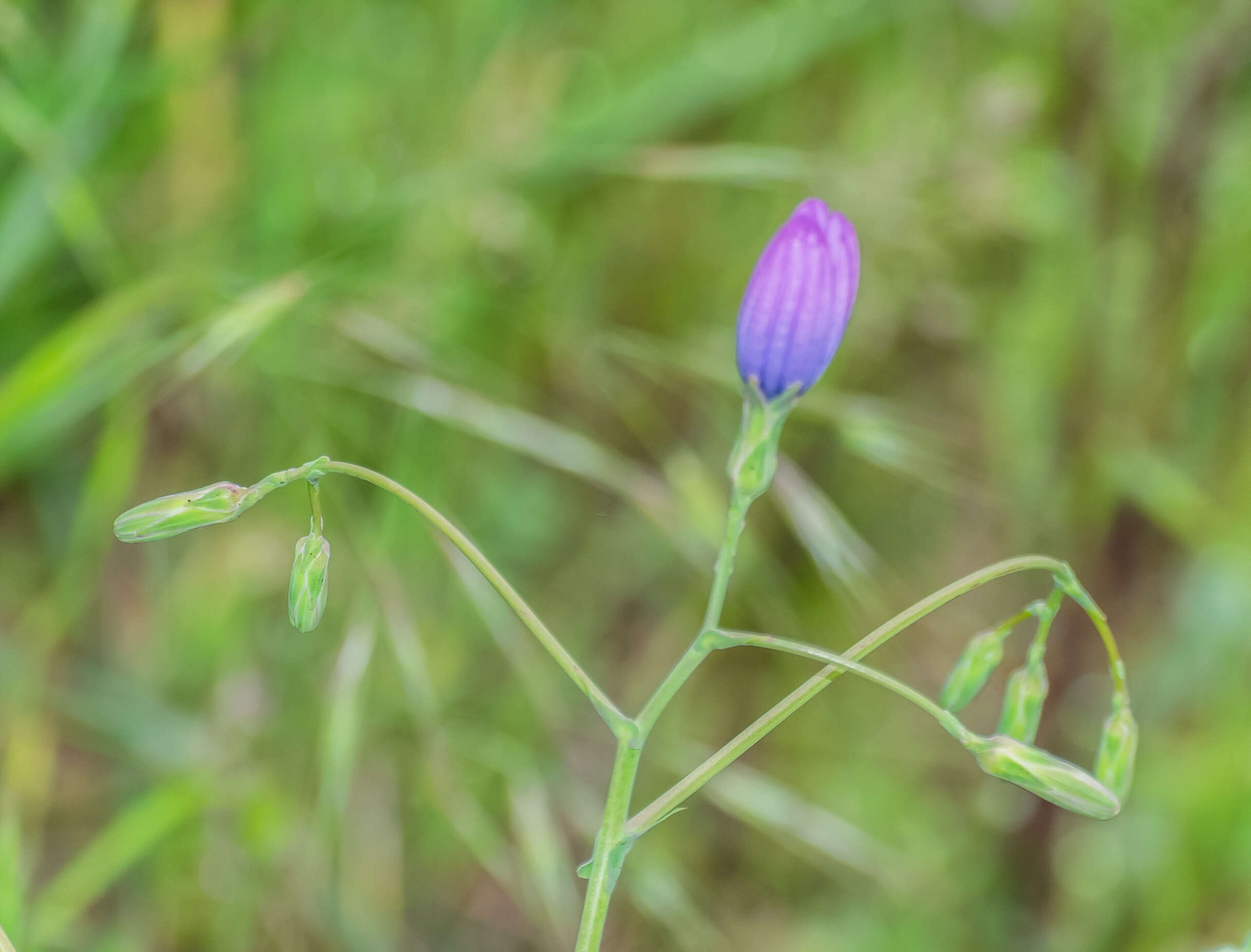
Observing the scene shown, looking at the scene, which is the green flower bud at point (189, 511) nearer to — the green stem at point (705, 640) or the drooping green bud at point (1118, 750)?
the green stem at point (705, 640)

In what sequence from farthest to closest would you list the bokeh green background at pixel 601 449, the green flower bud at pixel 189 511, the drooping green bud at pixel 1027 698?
the bokeh green background at pixel 601 449
the drooping green bud at pixel 1027 698
the green flower bud at pixel 189 511

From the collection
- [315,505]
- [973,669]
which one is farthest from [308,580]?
[973,669]

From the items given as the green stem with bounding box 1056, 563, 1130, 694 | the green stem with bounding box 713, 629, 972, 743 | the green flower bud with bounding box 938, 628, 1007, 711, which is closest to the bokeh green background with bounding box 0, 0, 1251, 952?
the green flower bud with bounding box 938, 628, 1007, 711

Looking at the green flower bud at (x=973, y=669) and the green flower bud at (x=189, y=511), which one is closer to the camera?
the green flower bud at (x=189, y=511)

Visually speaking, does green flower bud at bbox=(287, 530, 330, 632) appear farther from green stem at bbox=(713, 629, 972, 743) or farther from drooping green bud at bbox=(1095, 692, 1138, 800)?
drooping green bud at bbox=(1095, 692, 1138, 800)

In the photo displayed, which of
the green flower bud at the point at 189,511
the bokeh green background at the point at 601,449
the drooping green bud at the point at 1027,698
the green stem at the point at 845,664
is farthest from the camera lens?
the bokeh green background at the point at 601,449

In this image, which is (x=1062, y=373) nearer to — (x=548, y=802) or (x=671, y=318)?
(x=671, y=318)

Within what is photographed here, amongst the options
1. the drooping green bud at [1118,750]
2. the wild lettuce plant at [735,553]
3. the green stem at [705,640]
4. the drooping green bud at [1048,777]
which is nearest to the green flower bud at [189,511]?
the wild lettuce plant at [735,553]
